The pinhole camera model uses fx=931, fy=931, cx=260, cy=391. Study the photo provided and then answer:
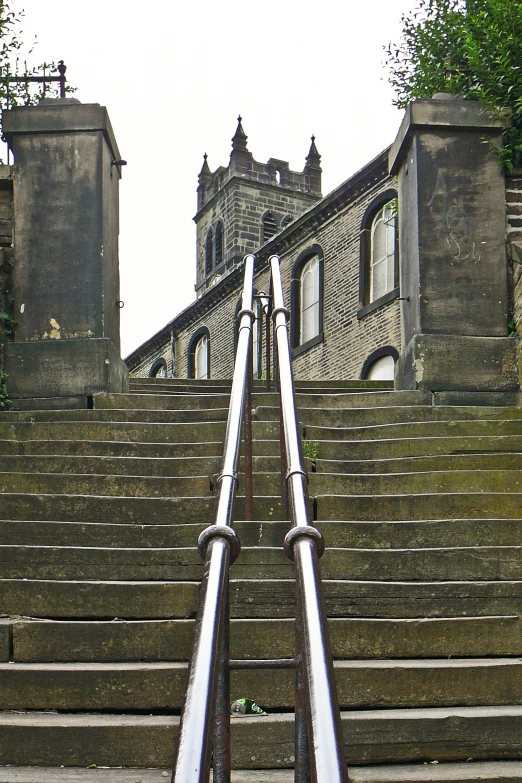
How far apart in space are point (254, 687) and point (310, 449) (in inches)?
76.5

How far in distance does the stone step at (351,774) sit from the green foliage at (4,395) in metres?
3.52

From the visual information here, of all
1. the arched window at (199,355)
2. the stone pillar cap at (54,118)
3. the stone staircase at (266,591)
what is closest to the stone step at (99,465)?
the stone staircase at (266,591)

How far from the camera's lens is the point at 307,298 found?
2269cm

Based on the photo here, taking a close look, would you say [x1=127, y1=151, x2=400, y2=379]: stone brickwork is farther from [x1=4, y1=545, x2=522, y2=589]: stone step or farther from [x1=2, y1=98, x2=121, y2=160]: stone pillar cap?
[x1=4, y1=545, x2=522, y2=589]: stone step

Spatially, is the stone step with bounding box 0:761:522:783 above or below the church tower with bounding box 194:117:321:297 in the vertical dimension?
below

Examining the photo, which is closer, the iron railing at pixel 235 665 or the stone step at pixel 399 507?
the iron railing at pixel 235 665

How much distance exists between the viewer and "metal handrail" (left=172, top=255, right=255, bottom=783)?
130 centimetres

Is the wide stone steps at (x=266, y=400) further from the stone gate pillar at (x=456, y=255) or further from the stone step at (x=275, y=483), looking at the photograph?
the stone step at (x=275, y=483)

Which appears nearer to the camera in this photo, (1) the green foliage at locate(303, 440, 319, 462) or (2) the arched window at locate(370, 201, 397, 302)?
(1) the green foliage at locate(303, 440, 319, 462)

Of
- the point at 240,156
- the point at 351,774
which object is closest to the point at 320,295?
the point at 351,774

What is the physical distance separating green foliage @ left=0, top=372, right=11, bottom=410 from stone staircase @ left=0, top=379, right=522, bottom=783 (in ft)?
2.11

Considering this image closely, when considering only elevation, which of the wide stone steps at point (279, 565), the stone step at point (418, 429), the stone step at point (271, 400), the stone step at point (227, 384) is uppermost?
the stone step at point (227, 384)

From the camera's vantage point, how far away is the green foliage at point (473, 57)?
6.03 meters

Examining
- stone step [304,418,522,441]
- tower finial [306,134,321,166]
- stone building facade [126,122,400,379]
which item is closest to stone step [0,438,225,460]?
stone step [304,418,522,441]
